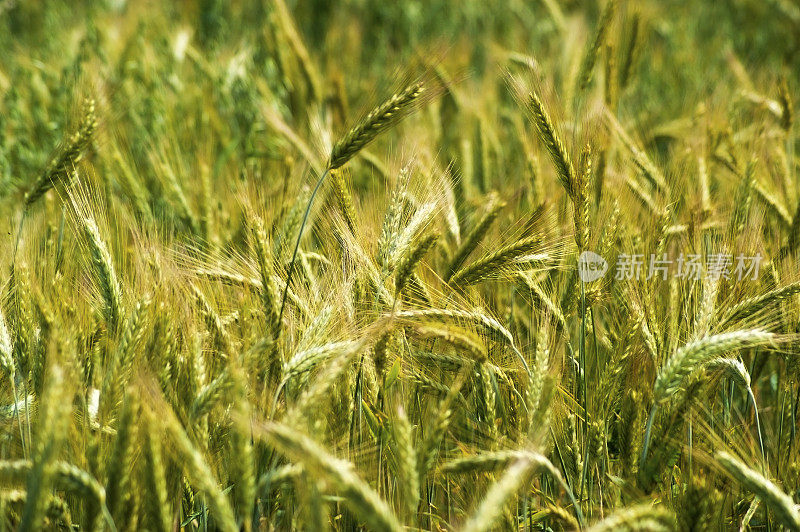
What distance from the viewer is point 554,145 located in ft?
5.34

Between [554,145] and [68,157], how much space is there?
1.17 m

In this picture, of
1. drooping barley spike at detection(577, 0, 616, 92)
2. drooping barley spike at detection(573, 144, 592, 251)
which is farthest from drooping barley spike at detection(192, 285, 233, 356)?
drooping barley spike at detection(577, 0, 616, 92)

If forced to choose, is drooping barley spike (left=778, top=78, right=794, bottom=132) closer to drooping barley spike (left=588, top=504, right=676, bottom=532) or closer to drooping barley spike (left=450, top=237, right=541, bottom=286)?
drooping barley spike (left=450, top=237, right=541, bottom=286)

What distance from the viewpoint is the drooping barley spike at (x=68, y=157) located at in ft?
5.66

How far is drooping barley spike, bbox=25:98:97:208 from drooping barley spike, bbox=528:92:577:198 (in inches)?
42.9

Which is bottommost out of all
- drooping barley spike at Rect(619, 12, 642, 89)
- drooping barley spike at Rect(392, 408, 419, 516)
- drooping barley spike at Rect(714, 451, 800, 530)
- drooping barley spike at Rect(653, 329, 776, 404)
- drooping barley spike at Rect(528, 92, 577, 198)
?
drooping barley spike at Rect(714, 451, 800, 530)

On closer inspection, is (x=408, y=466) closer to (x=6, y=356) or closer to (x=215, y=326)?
(x=215, y=326)

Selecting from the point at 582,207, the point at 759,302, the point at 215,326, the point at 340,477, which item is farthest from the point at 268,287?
the point at 759,302

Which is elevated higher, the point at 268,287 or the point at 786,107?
the point at 786,107

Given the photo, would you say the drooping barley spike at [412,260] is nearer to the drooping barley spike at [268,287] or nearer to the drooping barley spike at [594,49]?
the drooping barley spike at [268,287]

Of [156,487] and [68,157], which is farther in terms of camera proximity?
[68,157]

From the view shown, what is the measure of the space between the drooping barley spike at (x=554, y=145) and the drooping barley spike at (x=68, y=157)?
3.58 feet

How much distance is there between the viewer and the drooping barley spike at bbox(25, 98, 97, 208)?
173 centimetres

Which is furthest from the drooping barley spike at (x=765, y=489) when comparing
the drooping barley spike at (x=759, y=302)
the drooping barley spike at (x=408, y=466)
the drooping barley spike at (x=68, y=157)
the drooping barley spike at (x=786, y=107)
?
the drooping barley spike at (x=786, y=107)
